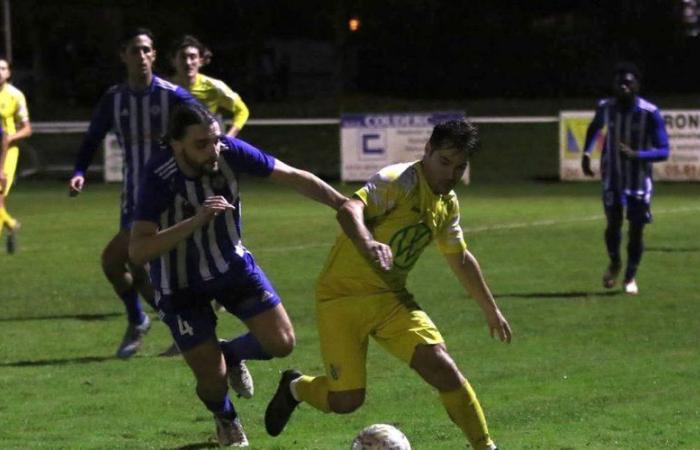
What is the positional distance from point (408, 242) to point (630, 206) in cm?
777

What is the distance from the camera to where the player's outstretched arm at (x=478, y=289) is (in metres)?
7.56

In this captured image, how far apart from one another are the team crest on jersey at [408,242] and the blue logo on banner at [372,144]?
22.9m

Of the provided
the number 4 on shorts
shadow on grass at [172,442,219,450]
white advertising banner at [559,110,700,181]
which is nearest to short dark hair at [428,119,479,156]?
the number 4 on shorts

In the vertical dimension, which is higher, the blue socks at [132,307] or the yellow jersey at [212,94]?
the yellow jersey at [212,94]

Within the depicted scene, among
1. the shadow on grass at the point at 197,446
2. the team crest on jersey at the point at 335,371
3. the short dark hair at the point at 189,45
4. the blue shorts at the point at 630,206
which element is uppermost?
the short dark hair at the point at 189,45

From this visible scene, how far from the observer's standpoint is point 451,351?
37.2ft

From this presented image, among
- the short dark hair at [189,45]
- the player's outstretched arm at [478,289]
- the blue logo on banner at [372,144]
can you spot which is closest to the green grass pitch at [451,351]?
the player's outstretched arm at [478,289]

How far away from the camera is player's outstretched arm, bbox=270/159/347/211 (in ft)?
25.4

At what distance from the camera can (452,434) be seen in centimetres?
843

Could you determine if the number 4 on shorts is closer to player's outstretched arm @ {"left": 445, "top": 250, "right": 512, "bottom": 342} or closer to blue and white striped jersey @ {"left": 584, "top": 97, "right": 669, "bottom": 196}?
player's outstretched arm @ {"left": 445, "top": 250, "right": 512, "bottom": 342}

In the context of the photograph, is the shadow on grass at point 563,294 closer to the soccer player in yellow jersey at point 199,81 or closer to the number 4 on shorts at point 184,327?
the soccer player in yellow jersey at point 199,81

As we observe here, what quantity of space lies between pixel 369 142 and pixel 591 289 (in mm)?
15806

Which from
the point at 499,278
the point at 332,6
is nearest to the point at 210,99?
the point at 499,278

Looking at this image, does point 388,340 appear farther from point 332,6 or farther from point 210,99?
point 332,6
